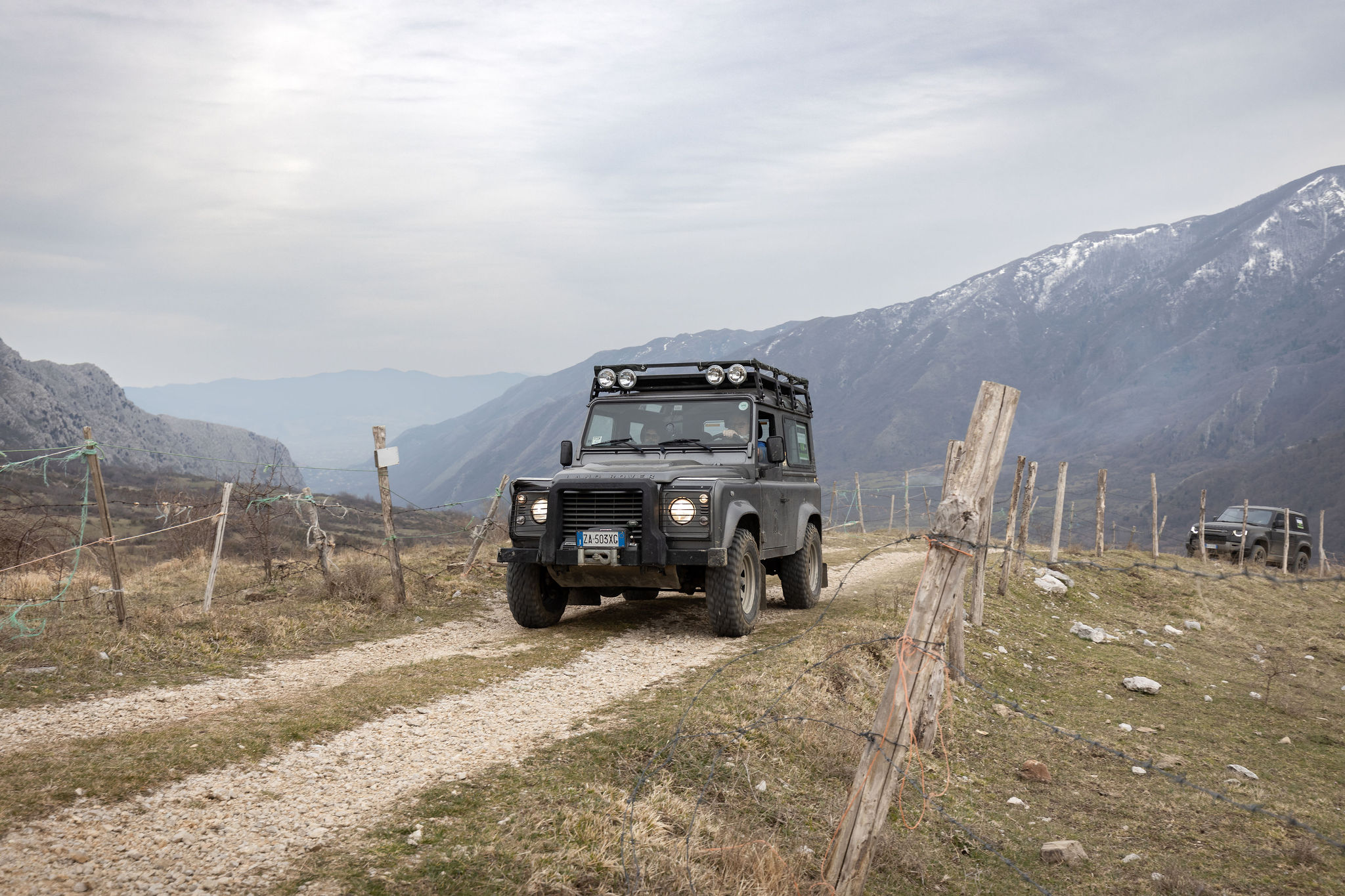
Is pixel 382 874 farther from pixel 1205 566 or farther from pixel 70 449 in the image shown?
pixel 1205 566

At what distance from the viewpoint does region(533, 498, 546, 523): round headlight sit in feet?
29.6

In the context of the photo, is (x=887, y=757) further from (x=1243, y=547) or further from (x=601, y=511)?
(x=1243, y=547)

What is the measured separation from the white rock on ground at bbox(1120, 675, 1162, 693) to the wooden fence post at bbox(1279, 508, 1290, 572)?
17.5 meters

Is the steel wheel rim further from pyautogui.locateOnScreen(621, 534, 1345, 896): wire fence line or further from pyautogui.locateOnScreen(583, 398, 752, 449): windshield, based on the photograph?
pyautogui.locateOnScreen(583, 398, 752, 449): windshield

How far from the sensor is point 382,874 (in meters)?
4.01

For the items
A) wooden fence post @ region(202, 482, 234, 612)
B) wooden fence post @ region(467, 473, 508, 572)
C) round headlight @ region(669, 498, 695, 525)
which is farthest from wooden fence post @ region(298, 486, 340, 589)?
round headlight @ region(669, 498, 695, 525)

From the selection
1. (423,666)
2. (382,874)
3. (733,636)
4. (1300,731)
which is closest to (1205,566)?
(1300,731)

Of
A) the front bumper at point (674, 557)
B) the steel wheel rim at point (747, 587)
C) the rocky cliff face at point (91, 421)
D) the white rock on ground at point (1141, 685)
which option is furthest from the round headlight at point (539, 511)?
the rocky cliff face at point (91, 421)

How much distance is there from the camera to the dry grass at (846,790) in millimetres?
4340

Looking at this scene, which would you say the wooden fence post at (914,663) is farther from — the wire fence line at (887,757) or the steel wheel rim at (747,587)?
the steel wheel rim at (747,587)

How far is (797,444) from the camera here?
11938 mm

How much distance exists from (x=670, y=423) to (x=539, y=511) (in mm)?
2073

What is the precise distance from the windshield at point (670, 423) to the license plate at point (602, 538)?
1.76 m

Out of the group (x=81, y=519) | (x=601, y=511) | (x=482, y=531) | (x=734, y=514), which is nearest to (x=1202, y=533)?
(x=482, y=531)
